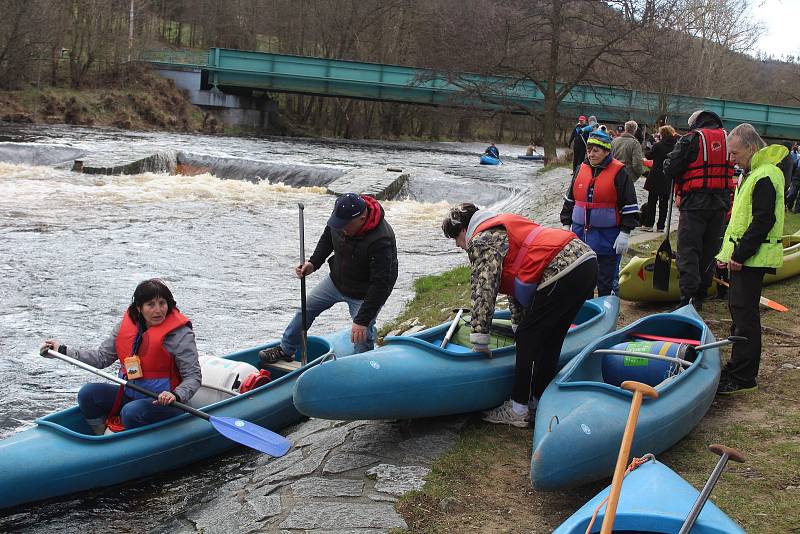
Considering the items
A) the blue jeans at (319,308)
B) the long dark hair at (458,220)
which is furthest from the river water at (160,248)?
the long dark hair at (458,220)

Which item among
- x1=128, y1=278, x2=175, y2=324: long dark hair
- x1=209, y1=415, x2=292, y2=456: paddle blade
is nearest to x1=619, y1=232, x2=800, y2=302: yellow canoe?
x1=209, y1=415, x2=292, y2=456: paddle blade

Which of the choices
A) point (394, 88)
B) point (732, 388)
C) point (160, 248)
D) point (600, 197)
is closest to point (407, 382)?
point (732, 388)

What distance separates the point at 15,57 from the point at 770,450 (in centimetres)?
3124

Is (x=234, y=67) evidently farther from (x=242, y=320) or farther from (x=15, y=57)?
(x=242, y=320)

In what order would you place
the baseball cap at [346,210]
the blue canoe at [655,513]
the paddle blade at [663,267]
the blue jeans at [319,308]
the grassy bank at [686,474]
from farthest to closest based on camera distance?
the paddle blade at [663,267] → the blue jeans at [319,308] → the baseball cap at [346,210] → the grassy bank at [686,474] → the blue canoe at [655,513]

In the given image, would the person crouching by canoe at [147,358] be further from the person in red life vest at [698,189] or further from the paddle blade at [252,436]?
the person in red life vest at [698,189]

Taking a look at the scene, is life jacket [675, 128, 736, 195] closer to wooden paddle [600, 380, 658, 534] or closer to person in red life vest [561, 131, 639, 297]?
person in red life vest [561, 131, 639, 297]

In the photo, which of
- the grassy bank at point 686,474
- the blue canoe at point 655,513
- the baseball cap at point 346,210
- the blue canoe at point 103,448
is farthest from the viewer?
the baseball cap at point 346,210

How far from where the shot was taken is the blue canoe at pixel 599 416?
13.4ft

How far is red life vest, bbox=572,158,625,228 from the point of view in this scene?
6785 mm

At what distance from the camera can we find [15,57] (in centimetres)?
3012

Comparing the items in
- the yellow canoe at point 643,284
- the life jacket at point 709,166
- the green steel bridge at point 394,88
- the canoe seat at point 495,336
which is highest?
the green steel bridge at point 394,88

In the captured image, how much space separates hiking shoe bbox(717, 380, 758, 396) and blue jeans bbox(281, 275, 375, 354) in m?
2.36

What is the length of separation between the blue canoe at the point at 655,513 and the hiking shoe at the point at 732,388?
239cm
